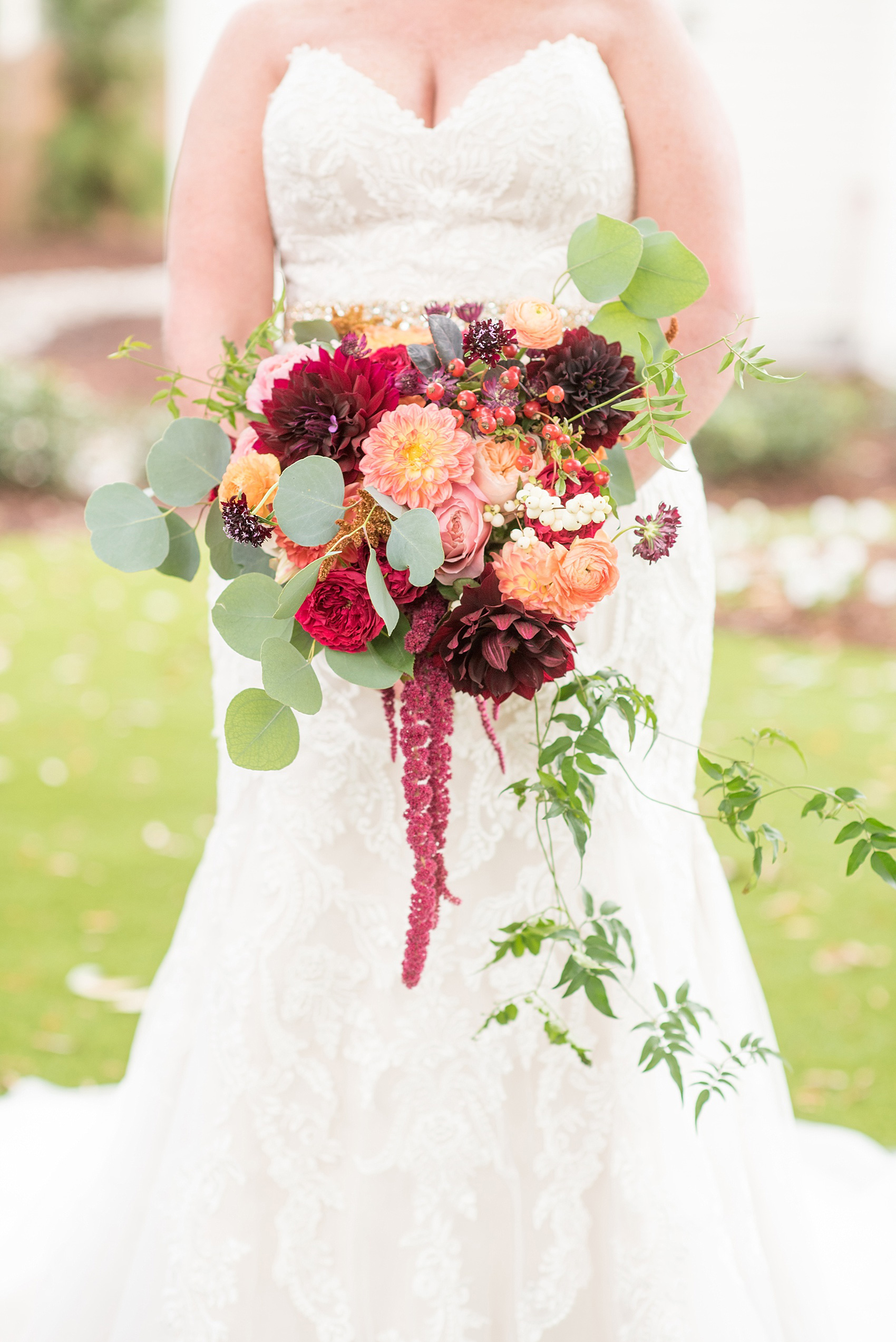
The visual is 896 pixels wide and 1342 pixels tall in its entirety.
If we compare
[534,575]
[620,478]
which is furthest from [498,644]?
[620,478]

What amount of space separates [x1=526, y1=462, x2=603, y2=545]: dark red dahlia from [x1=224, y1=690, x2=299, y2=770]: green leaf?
370 mm

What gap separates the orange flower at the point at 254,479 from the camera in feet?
5.00

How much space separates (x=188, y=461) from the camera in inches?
65.7

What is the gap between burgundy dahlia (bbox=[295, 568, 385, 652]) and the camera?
143 cm

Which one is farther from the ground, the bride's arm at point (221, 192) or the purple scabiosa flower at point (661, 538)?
the bride's arm at point (221, 192)

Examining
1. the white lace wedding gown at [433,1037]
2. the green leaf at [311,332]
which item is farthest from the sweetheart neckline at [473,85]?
the green leaf at [311,332]

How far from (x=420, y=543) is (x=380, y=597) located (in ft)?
0.25

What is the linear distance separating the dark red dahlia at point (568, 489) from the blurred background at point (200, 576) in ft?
3.08

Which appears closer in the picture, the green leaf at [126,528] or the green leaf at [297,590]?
the green leaf at [297,590]

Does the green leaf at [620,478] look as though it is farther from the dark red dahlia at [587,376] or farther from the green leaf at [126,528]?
the green leaf at [126,528]

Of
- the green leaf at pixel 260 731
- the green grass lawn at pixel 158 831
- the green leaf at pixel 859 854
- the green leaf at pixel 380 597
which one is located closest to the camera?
the green leaf at pixel 380 597

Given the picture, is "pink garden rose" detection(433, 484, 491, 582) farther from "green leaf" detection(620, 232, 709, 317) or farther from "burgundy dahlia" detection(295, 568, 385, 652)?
"green leaf" detection(620, 232, 709, 317)

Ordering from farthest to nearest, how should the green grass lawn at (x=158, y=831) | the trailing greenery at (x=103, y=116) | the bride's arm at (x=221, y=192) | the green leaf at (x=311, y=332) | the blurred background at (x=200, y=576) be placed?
the trailing greenery at (x=103, y=116) → the blurred background at (x=200, y=576) → the green grass lawn at (x=158, y=831) → the bride's arm at (x=221, y=192) → the green leaf at (x=311, y=332)

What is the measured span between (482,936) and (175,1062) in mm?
619
